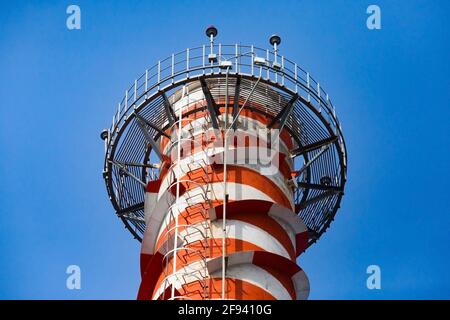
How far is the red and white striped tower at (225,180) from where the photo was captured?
116ft

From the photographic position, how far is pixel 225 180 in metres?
37.2

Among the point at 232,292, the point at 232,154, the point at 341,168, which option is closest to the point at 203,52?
the point at 232,154

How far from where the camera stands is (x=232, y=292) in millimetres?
34312

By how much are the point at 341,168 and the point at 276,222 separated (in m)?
4.54

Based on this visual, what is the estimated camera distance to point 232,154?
38.3m

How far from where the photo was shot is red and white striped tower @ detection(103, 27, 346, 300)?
3531 centimetres

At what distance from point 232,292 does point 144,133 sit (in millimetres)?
8347
